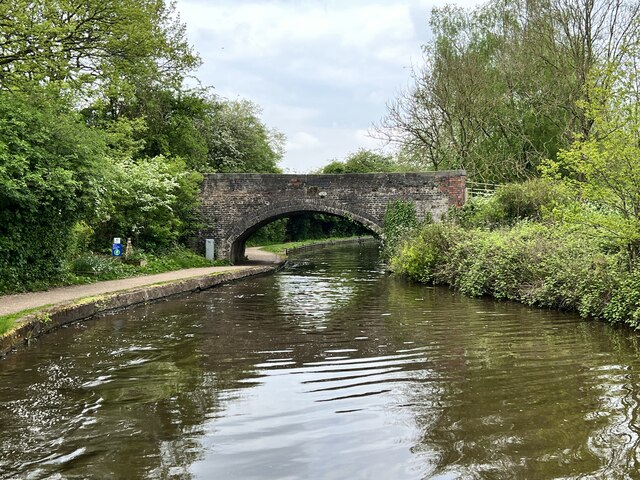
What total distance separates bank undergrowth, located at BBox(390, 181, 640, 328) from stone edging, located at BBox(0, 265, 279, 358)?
5.56 meters

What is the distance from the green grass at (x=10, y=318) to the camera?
6422 mm

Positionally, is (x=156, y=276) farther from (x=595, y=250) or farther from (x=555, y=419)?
(x=555, y=419)

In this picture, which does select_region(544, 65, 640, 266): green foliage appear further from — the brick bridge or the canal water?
the brick bridge

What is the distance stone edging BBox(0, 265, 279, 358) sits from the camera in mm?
6684

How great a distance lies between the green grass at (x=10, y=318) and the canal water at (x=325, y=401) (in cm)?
37

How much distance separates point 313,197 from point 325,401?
1484 cm

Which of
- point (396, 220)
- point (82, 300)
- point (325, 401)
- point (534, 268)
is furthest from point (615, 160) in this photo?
point (396, 220)

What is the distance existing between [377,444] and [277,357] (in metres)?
2.65

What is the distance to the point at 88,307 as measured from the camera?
8867 mm

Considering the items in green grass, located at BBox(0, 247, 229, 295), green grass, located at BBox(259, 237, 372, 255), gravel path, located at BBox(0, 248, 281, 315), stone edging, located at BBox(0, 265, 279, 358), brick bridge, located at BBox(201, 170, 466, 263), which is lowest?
stone edging, located at BBox(0, 265, 279, 358)

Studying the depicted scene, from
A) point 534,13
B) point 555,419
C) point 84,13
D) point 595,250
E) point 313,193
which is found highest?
point 534,13

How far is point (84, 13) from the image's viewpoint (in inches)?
484

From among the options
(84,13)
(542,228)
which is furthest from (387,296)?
(84,13)

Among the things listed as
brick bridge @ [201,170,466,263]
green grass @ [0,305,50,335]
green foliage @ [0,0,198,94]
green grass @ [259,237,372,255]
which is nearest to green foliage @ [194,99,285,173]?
green grass @ [259,237,372,255]
